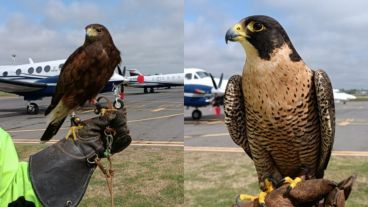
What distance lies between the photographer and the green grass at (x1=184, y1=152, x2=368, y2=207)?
5.62 metres

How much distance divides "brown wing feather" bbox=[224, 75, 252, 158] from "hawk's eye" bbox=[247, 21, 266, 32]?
269mm

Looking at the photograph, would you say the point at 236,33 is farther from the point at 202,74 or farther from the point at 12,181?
the point at 202,74

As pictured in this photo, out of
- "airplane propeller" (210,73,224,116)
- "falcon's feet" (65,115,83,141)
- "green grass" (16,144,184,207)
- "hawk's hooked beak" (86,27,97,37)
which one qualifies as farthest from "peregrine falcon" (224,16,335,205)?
"airplane propeller" (210,73,224,116)

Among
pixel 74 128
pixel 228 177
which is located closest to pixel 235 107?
pixel 74 128

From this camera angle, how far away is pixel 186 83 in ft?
59.9

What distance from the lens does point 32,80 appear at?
15.5 m

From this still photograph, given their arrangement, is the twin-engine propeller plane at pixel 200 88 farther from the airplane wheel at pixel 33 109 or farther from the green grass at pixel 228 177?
the green grass at pixel 228 177

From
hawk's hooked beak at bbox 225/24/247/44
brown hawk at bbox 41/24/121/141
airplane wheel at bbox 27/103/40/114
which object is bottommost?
airplane wheel at bbox 27/103/40/114

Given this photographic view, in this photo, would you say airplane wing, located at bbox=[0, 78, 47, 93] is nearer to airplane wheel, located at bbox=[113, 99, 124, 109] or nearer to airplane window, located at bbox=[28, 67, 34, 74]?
airplane window, located at bbox=[28, 67, 34, 74]

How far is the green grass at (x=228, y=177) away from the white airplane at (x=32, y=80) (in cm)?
646

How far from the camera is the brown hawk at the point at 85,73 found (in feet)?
8.39

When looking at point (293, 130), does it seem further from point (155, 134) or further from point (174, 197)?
point (155, 134)

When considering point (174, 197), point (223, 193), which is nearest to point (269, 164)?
point (174, 197)

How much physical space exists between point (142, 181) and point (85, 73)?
11.6 ft
